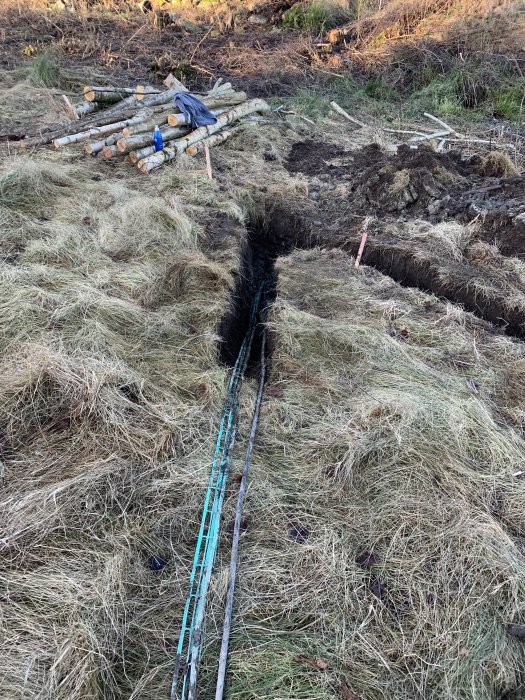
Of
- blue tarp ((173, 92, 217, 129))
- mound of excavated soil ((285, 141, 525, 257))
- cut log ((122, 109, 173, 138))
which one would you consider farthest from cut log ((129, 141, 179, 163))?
mound of excavated soil ((285, 141, 525, 257))

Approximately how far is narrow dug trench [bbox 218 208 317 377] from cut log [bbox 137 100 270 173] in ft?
5.53

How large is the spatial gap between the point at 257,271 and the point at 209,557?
3.81 metres

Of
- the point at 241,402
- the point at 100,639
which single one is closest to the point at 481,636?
the point at 100,639

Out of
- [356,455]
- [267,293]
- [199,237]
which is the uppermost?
[356,455]

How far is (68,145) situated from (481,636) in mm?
7512

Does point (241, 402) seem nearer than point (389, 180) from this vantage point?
Yes

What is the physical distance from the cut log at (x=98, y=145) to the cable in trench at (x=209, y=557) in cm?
495

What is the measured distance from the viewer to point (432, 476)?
268 centimetres

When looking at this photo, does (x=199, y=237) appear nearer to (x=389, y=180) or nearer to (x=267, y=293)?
(x=267, y=293)

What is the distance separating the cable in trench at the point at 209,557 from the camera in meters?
1.92

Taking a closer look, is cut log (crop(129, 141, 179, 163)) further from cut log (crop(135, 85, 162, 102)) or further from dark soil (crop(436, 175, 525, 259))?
dark soil (crop(436, 175, 525, 259))

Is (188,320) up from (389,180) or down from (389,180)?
down

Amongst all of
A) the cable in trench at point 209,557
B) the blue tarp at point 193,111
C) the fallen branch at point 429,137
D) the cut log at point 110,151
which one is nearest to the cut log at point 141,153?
the cut log at point 110,151

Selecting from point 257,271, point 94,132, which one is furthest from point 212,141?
point 257,271
